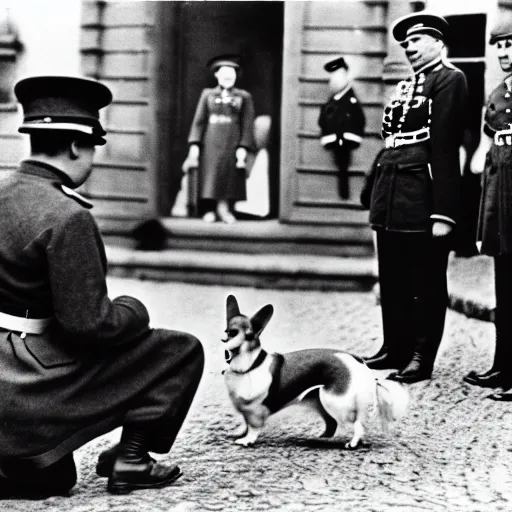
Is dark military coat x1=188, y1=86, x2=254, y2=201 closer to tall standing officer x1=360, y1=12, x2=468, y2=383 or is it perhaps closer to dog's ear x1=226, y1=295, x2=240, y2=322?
tall standing officer x1=360, y1=12, x2=468, y2=383

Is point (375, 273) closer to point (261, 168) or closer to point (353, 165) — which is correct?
point (353, 165)

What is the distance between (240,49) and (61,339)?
20.8 ft

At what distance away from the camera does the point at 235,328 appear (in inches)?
149

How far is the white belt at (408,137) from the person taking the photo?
512 centimetres

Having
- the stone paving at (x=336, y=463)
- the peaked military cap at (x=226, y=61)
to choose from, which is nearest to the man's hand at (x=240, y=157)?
the peaked military cap at (x=226, y=61)

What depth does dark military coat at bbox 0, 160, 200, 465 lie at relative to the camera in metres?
3.12

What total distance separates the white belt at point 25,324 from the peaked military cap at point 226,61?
20.1 ft

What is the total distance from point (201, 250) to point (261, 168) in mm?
958

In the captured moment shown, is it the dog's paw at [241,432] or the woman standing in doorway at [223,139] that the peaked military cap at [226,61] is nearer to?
the woman standing in doorway at [223,139]

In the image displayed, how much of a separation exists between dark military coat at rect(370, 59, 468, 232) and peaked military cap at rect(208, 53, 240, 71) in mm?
4011

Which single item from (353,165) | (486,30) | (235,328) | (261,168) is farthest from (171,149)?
(235,328)

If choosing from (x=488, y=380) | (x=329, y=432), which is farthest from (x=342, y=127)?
(x=329, y=432)

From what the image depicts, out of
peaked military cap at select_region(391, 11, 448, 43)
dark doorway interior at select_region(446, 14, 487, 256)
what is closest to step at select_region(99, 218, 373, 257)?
dark doorway interior at select_region(446, 14, 487, 256)

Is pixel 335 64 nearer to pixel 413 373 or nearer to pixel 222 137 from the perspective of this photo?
pixel 222 137
